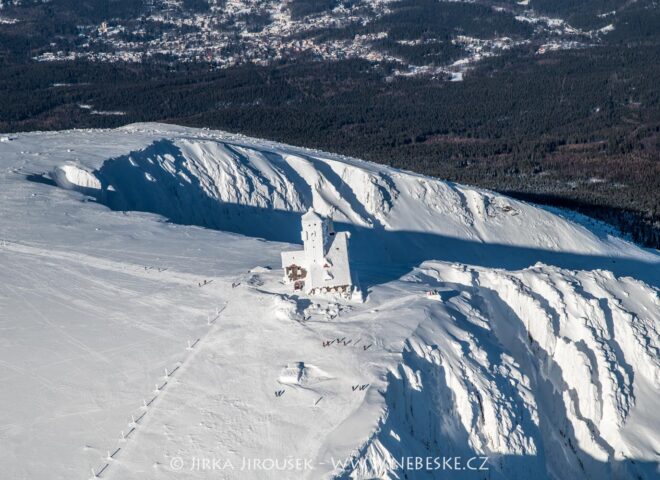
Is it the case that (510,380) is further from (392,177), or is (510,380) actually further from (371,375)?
(392,177)

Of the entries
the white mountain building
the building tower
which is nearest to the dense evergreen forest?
the white mountain building

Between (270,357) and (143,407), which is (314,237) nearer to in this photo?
(270,357)

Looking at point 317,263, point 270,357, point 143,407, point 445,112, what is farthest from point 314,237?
point 445,112

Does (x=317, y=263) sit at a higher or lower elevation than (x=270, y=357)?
higher

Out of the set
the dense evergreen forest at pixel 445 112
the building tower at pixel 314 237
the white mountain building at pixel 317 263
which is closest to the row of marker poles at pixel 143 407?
the white mountain building at pixel 317 263

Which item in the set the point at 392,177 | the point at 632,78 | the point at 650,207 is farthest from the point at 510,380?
the point at 632,78

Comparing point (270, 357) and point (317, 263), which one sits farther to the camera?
point (317, 263)
